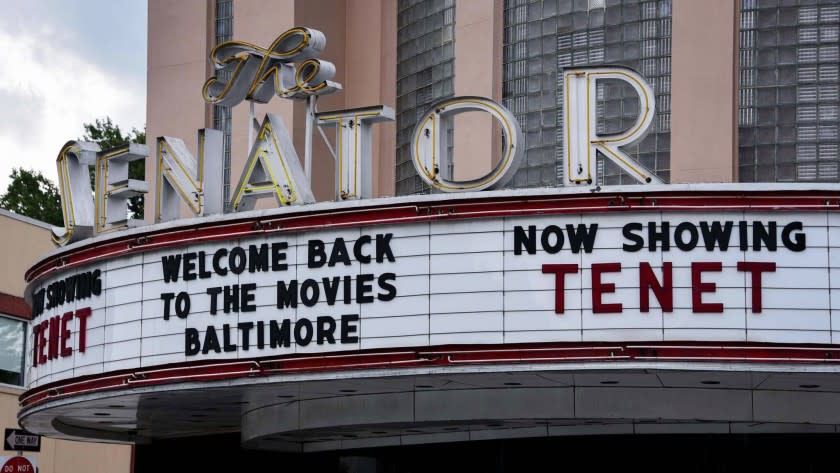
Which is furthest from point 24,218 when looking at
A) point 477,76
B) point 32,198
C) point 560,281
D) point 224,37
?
point 32,198

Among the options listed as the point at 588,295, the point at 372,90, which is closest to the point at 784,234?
the point at 588,295

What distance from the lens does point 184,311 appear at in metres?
20.2

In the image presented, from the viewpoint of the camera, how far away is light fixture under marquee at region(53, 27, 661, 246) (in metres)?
18.5

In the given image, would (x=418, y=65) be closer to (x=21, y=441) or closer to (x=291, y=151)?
(x=291, y=151)

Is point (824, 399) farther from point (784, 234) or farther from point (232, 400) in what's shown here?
point (232, 400)

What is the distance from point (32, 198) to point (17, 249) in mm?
32824

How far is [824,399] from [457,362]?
532 cm

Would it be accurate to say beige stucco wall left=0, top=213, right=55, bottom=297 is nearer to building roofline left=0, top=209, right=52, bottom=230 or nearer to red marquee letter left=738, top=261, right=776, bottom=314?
building roofline left=0, top=209, right=52, bottom=230

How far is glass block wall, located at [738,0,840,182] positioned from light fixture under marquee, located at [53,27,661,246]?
23.3 ft

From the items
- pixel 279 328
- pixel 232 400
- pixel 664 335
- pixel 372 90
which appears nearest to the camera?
pixel 664 335

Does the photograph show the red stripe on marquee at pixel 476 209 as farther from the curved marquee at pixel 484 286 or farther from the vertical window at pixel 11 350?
the vertical window at pixel 11 350

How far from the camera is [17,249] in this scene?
30969 millimetres

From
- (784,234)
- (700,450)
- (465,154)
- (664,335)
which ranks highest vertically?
(465,154)

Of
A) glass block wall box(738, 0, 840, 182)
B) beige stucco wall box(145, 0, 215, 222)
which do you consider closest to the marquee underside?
glass block wall box(738, 0, 840, 182)
